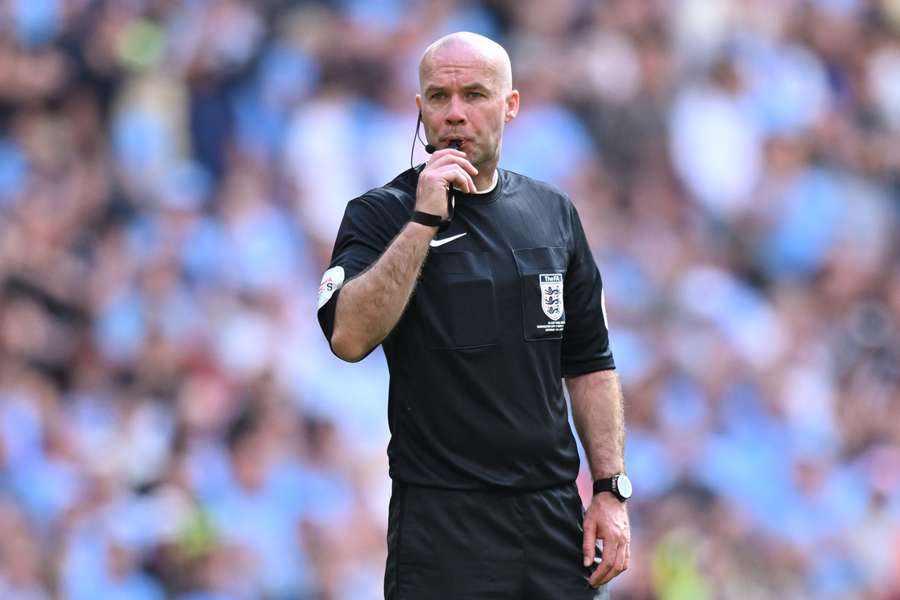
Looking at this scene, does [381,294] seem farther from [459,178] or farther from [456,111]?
[456,111]

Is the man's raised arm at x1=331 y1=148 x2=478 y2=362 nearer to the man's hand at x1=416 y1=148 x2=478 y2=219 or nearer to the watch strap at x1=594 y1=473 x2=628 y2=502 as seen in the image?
the man's hand at x1=416 y1=148 x2=478 y2=219

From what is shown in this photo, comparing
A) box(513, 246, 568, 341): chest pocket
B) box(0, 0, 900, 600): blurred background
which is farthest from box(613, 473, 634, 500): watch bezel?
box(0, 0, 900, 600): blurred background

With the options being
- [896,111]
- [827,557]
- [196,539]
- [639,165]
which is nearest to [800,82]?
[896,111]

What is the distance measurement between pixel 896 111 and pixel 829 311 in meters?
2.34

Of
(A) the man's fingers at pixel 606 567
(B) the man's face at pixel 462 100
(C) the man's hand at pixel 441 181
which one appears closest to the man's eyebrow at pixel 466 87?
(B) the man's face at pixel 462 100

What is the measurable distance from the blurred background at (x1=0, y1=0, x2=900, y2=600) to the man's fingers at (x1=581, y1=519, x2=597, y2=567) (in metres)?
4.67

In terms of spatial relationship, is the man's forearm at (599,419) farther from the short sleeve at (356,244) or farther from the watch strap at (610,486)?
the short sleeve at (356,244)

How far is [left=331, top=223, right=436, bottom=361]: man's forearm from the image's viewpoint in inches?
173

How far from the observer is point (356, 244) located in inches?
183

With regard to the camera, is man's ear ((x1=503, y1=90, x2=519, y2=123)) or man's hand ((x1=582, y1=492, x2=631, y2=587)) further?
man's ear ((x1=503, y1=90, x2=519, y2=123))

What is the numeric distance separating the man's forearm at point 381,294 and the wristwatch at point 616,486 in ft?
2.82

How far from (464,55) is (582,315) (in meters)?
0.84

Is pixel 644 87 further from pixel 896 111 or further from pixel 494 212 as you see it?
pixel 494 212

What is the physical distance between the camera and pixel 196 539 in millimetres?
9336
